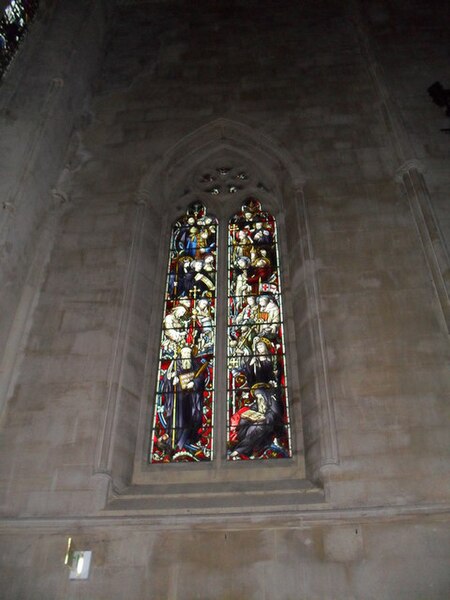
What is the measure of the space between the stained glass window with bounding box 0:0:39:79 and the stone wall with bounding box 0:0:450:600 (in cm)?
107

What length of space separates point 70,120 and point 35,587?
5404 mm

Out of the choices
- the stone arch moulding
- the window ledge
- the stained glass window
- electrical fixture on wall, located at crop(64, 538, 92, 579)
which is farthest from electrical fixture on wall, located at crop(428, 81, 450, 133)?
electrical fixture on wall, located at crop(64, 538, 92, 579)

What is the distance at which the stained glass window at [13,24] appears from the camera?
277 inches

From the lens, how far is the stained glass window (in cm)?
704

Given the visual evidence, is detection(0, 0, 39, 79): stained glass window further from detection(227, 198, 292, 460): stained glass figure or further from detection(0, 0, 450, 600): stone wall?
detection(227, 198, 292, 460): stained glass figure

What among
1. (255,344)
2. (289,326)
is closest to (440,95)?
(289,326)

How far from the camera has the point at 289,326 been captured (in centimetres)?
590

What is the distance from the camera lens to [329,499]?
443cm

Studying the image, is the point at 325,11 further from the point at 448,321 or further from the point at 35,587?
the point at 35,587

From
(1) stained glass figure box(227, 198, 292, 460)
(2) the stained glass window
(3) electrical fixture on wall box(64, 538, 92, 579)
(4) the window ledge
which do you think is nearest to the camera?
(3) electrical fixture on wall box(64, 538, 92, 579)

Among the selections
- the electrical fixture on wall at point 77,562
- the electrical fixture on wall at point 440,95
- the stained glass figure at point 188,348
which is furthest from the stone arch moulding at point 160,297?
the electrical fixture on wall at point 440,95

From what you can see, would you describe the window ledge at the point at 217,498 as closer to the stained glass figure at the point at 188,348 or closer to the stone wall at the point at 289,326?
the stone wall at the point at 289,326

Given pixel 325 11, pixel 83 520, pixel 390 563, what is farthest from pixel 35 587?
pixel 325 11

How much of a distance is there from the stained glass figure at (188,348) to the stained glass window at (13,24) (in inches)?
113
